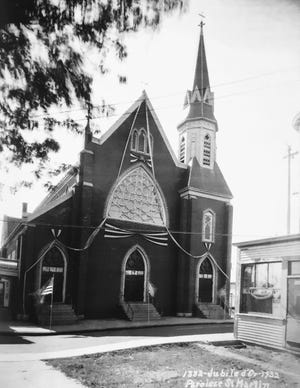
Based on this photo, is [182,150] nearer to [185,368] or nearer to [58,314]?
[58,314]

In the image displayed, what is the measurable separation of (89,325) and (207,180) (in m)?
11.5

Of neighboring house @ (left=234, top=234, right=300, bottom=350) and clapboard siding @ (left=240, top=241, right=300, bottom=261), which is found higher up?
clapboard siding @ (left=240, top=241, right=300, bottom=261)

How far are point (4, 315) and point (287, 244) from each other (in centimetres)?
1353

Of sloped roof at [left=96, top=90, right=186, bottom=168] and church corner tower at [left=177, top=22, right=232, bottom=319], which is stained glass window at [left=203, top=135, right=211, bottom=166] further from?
sloped roof at [left=96, top=90, right=186, bottom=168]

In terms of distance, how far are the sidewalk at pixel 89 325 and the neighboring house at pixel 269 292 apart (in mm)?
5881

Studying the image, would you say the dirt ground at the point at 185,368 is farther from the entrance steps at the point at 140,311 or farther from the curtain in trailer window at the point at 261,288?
the entrance steps at the point at 140,311

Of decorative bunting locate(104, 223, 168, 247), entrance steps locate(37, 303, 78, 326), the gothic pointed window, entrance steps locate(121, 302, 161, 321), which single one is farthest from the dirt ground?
the gothic pointed window

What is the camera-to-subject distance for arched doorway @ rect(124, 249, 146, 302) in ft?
67.8

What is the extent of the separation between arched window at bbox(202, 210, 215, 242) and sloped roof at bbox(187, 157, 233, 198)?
1.34 metres

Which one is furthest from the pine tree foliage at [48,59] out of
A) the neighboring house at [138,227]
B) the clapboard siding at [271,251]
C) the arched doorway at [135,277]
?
the arched doorway at [135,277]

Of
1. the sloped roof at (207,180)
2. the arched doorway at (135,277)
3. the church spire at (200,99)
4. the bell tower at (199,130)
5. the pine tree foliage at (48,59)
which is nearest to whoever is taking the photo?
the pine tree foliage at (48,59)

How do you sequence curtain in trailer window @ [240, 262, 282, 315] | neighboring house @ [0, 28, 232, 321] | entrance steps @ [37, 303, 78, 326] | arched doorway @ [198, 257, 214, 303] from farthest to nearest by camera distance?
arched doorway @ [198, 257, 214, 303] → neighboring house @ [0, 28, 232, 321] → entrance steps @ [37, 303, 78, 326] → curtain in trailer window @ [240, 262, 282, 315]

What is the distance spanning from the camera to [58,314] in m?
17.4

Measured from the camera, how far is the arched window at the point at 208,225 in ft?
75.8
